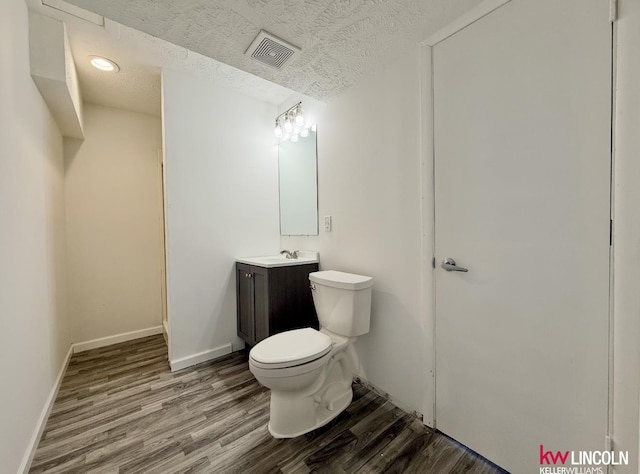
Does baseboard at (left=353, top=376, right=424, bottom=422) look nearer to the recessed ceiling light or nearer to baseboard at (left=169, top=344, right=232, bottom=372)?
baseboard at (left=169, top=344, right=232, bottom=372)

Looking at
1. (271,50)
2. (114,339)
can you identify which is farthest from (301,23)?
(114,339)

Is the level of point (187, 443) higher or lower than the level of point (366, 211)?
lower

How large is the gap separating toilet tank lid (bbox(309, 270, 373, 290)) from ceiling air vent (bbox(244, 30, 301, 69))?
52.9 inches

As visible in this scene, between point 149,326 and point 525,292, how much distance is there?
3307 mm

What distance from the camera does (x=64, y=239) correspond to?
2.35 meters

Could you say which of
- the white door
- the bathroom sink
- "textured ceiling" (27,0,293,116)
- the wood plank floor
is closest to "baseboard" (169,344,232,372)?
the wood plank floor

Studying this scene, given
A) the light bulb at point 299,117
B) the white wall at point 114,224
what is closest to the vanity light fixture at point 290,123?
the light bulb at point 299,117

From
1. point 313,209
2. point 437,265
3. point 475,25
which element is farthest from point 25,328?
point 475,25

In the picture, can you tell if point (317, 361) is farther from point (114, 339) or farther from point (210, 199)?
point (114, 339)

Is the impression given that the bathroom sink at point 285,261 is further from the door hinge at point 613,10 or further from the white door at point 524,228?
the door hinge at point 613,10

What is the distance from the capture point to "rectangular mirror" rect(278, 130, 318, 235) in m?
2.25

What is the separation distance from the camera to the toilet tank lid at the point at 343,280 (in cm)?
158

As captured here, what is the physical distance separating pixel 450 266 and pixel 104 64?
2777 millimetres

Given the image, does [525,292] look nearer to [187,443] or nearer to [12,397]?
[187,443]
